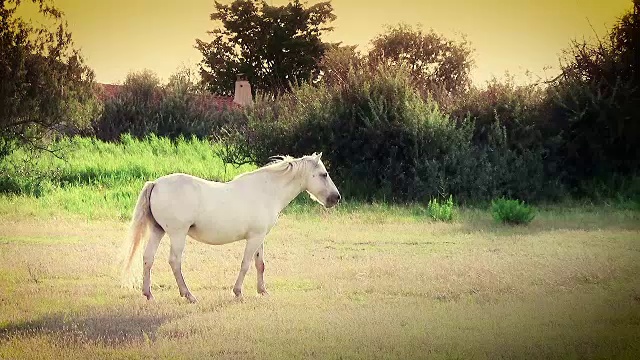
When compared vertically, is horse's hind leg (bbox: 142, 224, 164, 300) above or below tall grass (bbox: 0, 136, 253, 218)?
below

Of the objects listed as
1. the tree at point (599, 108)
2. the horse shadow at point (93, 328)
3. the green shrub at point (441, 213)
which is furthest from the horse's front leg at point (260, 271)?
the tree at point (599, 108)

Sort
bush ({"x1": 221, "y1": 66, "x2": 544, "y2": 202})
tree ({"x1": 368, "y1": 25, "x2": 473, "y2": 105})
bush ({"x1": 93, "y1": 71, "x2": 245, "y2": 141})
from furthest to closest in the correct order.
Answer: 1. tree ({"x1": 368, "y1": 25, "x2": 473, "y2": 105})
2. bush ({"x1": 221, "y1": 66, "x2": 544, "y2": 202})
3. bush ({"x1": 93, "y1": 71, "x2": 245, "y2": 141})

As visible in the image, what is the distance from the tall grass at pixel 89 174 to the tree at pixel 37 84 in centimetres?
16

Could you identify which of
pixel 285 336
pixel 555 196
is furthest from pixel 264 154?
pixel 285 336

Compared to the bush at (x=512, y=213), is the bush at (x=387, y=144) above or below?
above

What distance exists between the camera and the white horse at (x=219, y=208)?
3.82m

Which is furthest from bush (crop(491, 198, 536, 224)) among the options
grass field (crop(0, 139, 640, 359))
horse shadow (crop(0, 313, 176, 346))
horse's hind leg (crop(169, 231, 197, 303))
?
horse shadow (crop(0, 313, 176, 346))

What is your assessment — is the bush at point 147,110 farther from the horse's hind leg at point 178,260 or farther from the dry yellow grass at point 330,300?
the horse's hind leg at point 178,260

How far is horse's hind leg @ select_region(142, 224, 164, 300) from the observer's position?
3754mm

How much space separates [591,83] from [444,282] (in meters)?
4.33

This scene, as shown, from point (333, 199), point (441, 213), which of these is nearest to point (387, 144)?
point (441, 213)

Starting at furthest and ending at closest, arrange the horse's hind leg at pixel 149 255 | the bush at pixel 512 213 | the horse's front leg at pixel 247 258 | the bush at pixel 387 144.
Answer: the bush at pixel 387 144 → the bush at pixel 512 213 → the horse's front leg at pixel 247 258 → the horse's hind leg at pixel 149 255

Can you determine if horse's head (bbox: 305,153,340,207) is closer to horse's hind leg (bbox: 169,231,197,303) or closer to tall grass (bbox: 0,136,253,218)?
horse's hind leg (bbox: 169,231,197,303)

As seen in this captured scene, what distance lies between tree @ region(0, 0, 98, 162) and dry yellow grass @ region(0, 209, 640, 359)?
0.63 metres
